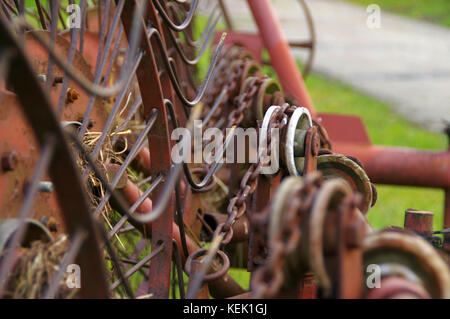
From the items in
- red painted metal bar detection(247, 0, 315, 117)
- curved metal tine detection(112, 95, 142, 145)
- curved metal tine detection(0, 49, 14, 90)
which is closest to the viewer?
curved metal tine detection(0, 49, 14, 90)

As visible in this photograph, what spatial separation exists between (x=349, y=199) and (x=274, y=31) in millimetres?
2092

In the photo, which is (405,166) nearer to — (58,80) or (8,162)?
(58,80)

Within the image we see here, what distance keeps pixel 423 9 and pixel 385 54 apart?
2.31 metres

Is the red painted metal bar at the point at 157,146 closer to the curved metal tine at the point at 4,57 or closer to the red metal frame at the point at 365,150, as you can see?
the curved metal tine at the point at 4,57

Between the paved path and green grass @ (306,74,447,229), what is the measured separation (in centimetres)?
24

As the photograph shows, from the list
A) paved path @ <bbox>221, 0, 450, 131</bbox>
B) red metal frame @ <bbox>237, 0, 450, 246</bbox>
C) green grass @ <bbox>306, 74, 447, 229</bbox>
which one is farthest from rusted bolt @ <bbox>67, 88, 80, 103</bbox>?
paved path @ <bbox>221, 0, 450, 131</bbox>

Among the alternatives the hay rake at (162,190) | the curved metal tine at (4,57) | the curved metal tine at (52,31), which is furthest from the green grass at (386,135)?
the curved metal tine at (4,57)

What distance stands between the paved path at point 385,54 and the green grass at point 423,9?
256 millimetres

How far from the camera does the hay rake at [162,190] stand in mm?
923

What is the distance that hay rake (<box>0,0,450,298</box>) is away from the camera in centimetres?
92

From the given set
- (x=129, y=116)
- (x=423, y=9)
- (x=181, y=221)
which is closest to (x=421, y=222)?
(x=181, y=221)

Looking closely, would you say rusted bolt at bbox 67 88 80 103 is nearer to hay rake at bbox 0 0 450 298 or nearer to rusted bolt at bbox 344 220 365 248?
hay rake at bbox 0 0 450 298

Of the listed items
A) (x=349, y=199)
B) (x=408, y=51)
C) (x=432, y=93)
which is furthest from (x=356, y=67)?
(x=349, y=199)
